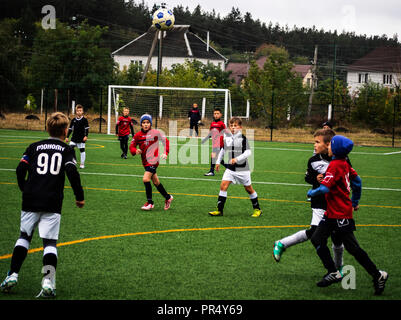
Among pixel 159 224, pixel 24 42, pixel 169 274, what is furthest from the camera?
pixel 24 42

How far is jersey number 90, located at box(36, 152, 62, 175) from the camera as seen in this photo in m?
5.14

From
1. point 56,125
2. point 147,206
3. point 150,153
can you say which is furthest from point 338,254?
point 150,153

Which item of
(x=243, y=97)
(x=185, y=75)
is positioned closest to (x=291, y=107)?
(x=243, y=97)

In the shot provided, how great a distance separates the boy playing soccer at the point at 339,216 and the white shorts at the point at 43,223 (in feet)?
8.69

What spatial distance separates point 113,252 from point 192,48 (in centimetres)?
7580

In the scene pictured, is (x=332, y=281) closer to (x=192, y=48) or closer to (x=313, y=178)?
(x=313, y=178)

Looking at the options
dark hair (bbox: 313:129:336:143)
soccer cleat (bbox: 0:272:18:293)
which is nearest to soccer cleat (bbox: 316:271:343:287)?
dark hair (bbox: 313:129:336:143)

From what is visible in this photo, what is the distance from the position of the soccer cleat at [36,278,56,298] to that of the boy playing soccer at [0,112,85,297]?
14 millimetres

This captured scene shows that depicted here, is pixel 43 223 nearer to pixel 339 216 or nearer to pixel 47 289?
pixel 47 289

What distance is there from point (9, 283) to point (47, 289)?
42 cm

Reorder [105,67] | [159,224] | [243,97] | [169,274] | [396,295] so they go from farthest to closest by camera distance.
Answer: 1. [105,67]
2. [243,97]
3. [159,224]
4. [169,274]
5. [396,295]

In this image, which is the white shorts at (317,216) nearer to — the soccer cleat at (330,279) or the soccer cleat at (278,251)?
the soccer cleat at (278,251)

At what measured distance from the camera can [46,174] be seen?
5148mm

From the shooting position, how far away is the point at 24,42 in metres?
78.9
